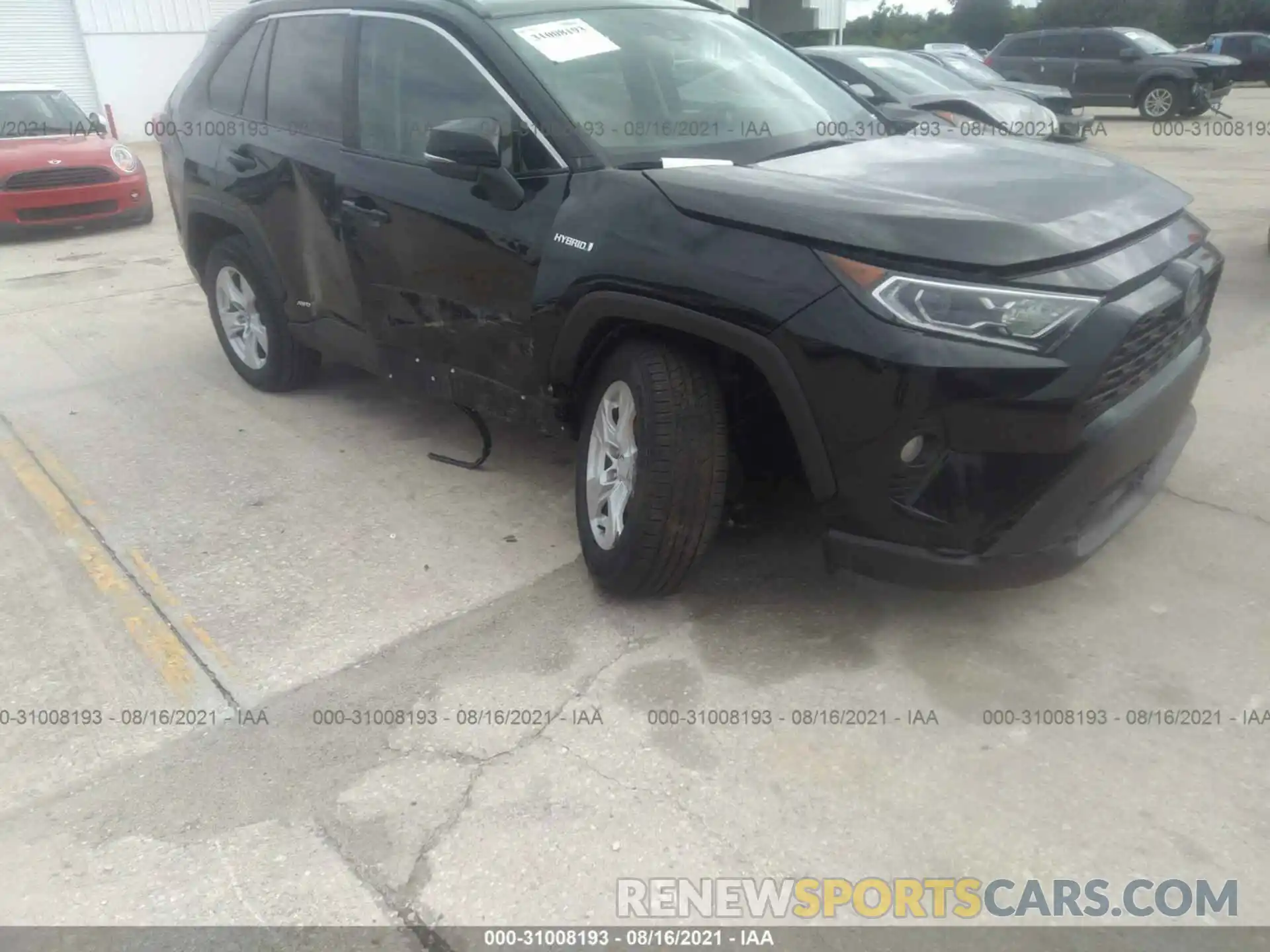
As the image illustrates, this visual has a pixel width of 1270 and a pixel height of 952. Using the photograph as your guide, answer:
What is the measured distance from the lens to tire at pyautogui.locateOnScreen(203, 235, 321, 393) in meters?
4.89

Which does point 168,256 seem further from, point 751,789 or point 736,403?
point 751,789

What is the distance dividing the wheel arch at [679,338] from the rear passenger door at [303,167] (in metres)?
1.28

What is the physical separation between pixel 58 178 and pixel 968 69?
35.4 ft

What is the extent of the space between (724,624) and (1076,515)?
108cm

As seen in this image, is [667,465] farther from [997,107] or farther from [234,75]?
[997,107]

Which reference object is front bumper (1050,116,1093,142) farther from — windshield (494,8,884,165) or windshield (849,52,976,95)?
windshield (494,8,884,165)

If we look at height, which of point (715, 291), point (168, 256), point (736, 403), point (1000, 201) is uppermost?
point (1000, 201)

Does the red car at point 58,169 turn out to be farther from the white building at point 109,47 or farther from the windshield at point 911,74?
the white building at point 109,47

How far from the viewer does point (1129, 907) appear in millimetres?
2166

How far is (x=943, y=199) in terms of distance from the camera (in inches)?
108

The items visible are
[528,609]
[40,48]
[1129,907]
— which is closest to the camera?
[1129,907]

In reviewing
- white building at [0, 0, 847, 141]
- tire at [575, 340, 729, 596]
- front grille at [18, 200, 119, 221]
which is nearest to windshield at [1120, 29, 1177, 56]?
white building at [0, 0, 847, 141]

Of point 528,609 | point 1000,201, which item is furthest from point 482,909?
point 1000,201

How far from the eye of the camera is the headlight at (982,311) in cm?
247
